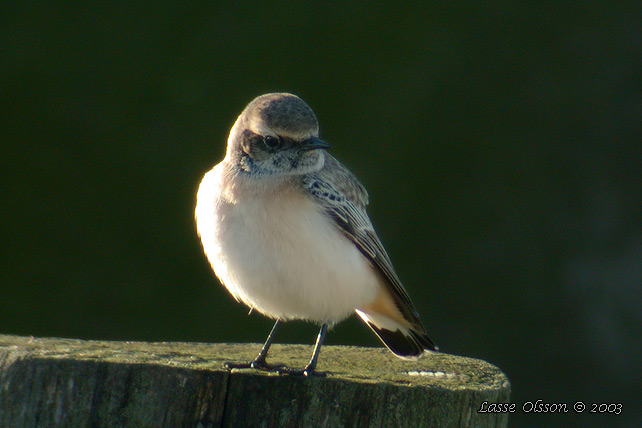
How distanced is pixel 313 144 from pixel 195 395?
165 cm

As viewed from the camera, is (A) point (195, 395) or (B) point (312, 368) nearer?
(A) point (195, 395)

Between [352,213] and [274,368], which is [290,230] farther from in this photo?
[274,368]

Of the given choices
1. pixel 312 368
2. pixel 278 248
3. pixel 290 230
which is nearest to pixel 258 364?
pixel 312 368

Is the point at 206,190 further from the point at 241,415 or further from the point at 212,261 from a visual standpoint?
the point at 241,415

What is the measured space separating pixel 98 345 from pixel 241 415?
2.97 ft

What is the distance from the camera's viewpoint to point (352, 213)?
503 centimetres

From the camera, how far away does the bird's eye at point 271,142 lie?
4.86 m

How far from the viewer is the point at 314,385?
3729 millimetres

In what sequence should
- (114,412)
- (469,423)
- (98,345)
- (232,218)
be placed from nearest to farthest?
(114,412)
(469,423)
(98,345)
(232,218)

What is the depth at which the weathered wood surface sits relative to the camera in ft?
11.6

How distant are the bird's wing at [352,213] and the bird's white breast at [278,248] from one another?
0.06m

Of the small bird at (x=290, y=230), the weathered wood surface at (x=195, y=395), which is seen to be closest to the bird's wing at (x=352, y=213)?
the small bird at (x=290, y=230)

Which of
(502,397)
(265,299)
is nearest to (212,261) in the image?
(265,299)

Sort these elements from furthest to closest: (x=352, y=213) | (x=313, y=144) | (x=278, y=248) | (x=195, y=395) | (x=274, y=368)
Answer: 1. (x=352, y=213)
2. (x=313, y=144)
3. (x=278, y=248)
4. (x=274, y=368)
5. (x=195, y=395)
